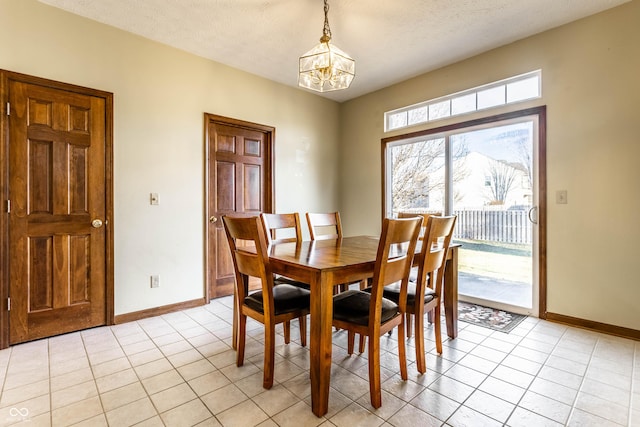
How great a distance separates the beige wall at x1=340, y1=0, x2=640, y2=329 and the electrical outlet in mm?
36

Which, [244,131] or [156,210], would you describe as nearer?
[156,210]

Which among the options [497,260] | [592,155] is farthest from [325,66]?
[497,260]

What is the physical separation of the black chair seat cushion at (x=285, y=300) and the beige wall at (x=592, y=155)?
2413 millimetres

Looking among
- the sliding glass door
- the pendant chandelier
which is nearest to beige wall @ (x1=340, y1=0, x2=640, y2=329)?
the sliding glass door

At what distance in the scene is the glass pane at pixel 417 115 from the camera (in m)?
3.77

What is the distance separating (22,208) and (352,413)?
9.30 feet

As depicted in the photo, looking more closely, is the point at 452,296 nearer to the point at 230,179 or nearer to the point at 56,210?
the point at 230,179

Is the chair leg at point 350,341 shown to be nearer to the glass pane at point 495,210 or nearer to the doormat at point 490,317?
the doormat at point 490,317

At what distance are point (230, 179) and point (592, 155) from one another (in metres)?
3.56

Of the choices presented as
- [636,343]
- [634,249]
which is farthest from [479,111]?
[636,343]

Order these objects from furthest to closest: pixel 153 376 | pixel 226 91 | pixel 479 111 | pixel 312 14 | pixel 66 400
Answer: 1. pixel 226 91
2. pixel 479 111
3. pixel 312 14
4. pixel 153 376
5. pixel 66 400

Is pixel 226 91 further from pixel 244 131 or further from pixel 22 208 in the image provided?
pixel 22 208

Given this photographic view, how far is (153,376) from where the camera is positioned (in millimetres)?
1904

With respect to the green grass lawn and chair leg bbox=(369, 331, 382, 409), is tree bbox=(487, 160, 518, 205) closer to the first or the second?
the green grass lawn
